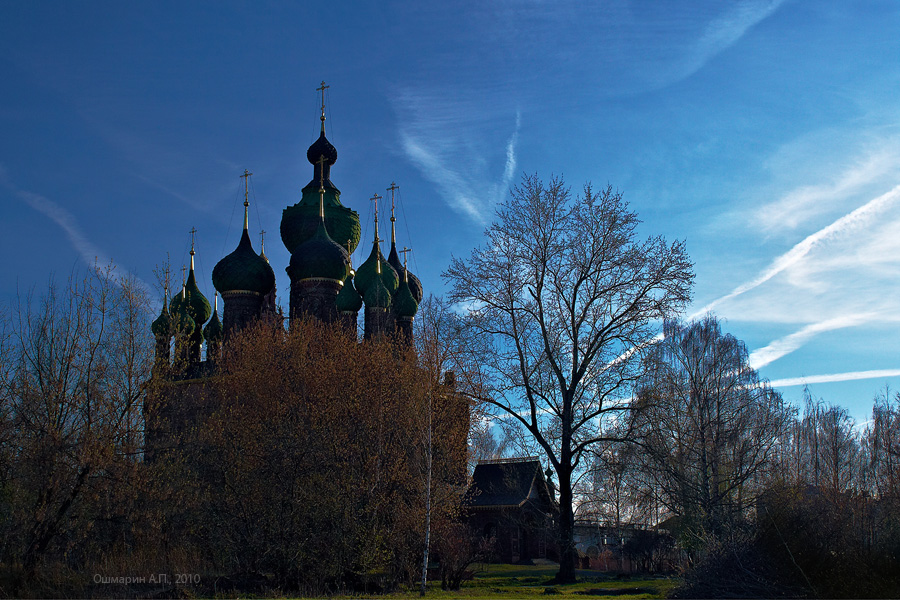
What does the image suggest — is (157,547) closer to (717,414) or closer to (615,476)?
(615,476)

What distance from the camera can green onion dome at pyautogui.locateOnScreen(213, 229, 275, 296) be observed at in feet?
104

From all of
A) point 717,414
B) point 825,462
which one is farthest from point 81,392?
point 825,462

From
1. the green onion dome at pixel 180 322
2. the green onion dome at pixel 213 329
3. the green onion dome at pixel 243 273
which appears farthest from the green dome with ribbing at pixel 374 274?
the green onion dome at pixel 213 329

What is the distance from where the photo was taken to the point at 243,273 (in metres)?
31.8

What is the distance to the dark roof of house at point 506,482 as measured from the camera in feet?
103

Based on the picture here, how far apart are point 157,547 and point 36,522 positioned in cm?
243

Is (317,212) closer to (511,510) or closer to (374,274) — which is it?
(374,274)

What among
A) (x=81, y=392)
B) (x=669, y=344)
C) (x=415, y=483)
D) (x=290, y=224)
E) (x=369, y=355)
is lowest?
(x=415, y=483)

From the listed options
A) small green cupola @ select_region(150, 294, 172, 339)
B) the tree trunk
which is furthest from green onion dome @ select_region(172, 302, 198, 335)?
the tree trunk

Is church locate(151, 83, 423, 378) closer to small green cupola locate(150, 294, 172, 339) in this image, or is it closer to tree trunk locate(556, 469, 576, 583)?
small green cupola locate(150, 294, 172, 339)

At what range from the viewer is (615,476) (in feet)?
61.3

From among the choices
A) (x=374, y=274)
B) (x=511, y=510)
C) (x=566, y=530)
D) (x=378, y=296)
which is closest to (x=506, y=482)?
(x=511, y=510)

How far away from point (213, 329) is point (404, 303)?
11.0 m

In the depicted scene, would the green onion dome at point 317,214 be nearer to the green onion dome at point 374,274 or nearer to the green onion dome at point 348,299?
the green onion dome at point 374,274
